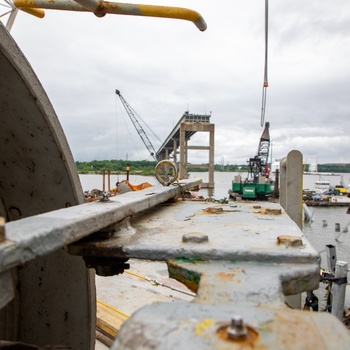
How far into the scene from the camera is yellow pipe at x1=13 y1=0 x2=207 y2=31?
5.52 ft

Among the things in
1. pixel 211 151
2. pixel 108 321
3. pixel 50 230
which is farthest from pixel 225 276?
pixel 211 151

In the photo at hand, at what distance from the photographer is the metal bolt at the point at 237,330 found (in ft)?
2.52

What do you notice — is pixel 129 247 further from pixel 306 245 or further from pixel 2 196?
pixel 2 196

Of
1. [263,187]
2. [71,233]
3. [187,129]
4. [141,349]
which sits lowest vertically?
[263,187]

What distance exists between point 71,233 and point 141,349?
567 millimetres

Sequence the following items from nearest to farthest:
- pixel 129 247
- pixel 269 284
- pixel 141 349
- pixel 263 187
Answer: pixel 141 349 → pixel 269 284 → pixel 129 247 → pixel 263 187

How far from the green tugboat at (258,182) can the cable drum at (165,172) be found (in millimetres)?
31874

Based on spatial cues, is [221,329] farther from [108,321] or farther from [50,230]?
[108,321]

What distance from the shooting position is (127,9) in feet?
5.66

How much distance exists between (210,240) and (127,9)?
1.24 metres

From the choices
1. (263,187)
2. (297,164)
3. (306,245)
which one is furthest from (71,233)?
(263,187)

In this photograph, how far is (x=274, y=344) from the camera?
0.76 metres

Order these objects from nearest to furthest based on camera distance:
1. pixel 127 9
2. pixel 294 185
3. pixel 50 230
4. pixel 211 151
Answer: pixel 50 230
pixel 127 9
pixel 294 185
pixel 211 151

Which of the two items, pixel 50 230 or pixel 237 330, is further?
pixel 50 230
